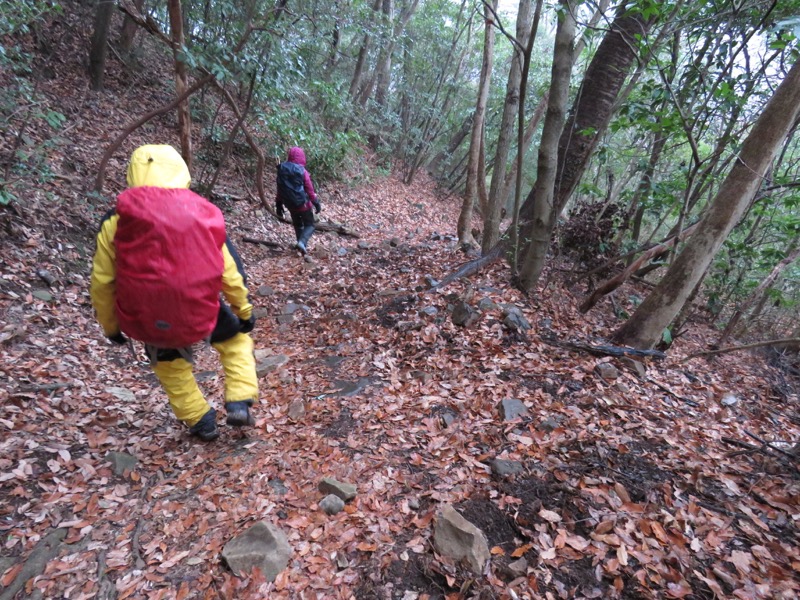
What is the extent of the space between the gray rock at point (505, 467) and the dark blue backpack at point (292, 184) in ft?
21.1

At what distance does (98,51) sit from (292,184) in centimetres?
557

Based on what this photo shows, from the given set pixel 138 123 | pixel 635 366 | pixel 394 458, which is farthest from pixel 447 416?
pixel 138 123

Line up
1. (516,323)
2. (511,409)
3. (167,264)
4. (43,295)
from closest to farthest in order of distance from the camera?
(167,264), (511,409), (43,295), (516,323)

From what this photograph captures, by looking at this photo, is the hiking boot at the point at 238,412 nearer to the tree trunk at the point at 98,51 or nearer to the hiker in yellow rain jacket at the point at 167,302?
the hiker in yellow rain jacket at the point at 167,302

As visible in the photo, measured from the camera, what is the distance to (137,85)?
10.3 metres

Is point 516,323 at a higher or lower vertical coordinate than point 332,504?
higher

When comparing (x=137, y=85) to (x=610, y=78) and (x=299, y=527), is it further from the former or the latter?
(x=299, y=527)

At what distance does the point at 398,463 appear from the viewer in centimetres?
323

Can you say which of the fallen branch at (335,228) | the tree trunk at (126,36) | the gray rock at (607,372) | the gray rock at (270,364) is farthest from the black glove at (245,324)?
the tree trunk at (126,36)

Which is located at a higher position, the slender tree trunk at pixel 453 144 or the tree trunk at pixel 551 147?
the slender tree trunk at pixel 453 144

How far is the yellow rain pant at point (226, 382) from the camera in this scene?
3066 millimetres

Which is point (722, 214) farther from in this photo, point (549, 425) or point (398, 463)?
point (398, 463)

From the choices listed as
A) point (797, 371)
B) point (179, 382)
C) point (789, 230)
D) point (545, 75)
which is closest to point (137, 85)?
point (179, 382)

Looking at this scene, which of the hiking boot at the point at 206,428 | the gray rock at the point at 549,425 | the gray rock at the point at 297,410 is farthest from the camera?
the gray rock at the point at 297,410
